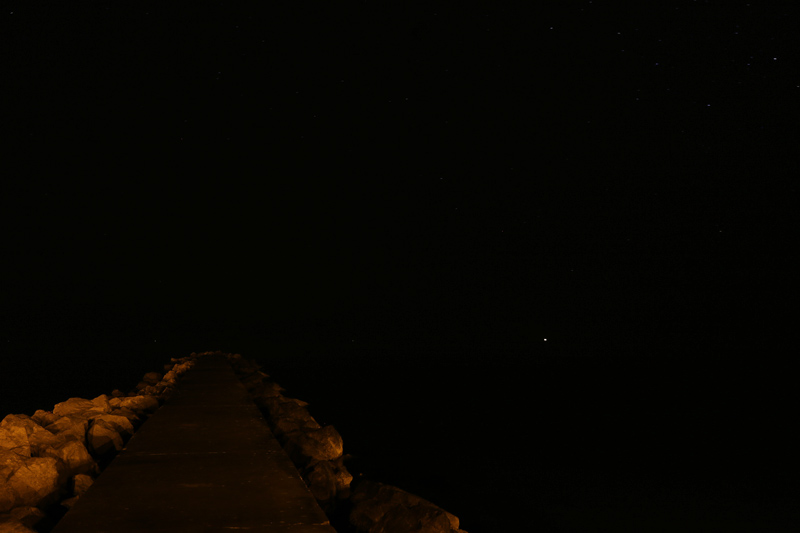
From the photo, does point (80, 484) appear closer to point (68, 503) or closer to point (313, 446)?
point (68, 503)

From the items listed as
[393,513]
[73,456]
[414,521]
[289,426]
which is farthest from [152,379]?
[414,521]

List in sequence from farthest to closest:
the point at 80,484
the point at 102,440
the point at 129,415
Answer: the point at 129,415 → the point at 102,440 → the point at 80,484

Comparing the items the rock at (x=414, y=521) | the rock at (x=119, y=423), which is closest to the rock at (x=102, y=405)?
the rock at (x=119, y=423)

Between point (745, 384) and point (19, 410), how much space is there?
48777 millimetres

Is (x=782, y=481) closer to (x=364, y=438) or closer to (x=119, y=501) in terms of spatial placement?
(x=364, y=438)

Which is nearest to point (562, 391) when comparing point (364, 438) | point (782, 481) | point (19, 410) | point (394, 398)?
point (394, 398)

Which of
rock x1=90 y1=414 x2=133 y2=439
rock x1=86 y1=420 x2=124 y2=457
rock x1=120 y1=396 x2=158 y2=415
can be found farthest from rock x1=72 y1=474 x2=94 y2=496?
rock x1=120 y1=396 x2=158 y2=415

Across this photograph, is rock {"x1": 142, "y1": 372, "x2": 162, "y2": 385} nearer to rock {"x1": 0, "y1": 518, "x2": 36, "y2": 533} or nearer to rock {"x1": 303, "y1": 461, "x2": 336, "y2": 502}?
rock {"x1": 303, "y1": 461, "x2": 336, "y2": 502}

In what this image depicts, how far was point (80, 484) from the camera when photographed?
141 inches

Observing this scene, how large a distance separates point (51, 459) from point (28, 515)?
685 mm

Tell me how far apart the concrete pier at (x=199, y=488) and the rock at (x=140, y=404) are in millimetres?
1128

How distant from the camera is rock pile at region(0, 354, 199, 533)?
10.3ft

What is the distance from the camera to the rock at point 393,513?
10.3 ft

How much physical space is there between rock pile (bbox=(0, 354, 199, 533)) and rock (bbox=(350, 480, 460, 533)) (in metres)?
1.79
